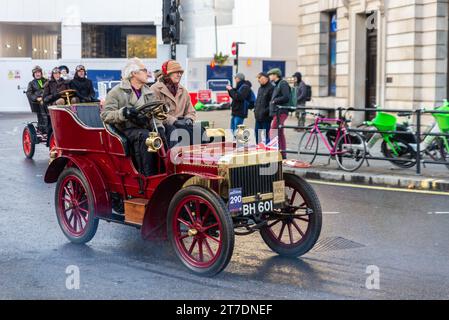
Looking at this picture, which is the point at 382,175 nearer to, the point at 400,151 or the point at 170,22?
the point at 400,151

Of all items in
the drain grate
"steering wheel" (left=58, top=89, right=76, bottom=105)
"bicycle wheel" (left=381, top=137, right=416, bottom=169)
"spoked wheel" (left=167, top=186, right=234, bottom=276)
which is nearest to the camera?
"spoked wheel" (left=167, top=186, right=234, bottom=276)

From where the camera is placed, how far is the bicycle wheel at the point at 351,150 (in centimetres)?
1377

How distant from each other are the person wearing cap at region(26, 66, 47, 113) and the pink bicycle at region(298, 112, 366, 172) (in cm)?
564

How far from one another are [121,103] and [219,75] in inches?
1153

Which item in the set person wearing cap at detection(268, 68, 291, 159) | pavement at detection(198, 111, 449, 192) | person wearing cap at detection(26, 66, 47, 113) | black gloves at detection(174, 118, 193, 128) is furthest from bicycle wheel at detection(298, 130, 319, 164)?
black gloves at detection(174, 118, 193, 128)

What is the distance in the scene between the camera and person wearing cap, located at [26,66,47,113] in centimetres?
1695

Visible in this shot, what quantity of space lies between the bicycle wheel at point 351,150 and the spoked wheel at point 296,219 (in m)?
6.19

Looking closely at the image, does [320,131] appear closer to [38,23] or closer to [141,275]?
[141,275]

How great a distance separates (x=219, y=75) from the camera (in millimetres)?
36906

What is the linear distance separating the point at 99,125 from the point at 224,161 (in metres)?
2.27

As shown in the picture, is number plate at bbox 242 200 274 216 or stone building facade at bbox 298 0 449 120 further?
stone building facade at bbox 298 0 449 120

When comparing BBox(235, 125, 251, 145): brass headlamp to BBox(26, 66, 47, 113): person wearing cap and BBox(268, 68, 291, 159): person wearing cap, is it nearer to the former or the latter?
BBox(268, 68, 291, 159): person wearing cap

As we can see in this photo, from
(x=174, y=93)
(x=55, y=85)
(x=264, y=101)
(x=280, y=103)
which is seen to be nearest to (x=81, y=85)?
(x=55, y=85)
